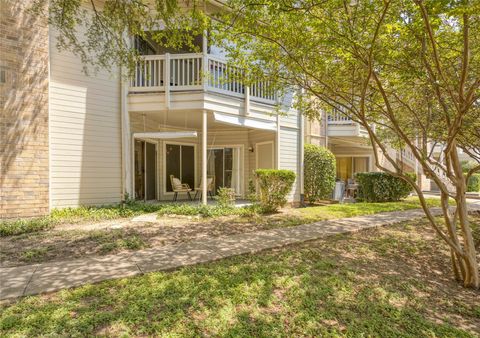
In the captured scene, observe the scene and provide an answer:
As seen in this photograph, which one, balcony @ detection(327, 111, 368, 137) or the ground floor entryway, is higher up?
balcony @ detection(327, 111, 368, 137)

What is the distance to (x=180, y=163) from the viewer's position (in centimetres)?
1222

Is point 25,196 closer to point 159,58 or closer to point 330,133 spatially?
point 159,58

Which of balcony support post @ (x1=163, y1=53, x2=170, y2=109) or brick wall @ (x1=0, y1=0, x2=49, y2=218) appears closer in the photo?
brick wall @ (x1=0, y1=0, x2=49, y2=218)

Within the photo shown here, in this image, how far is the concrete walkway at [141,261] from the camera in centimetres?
362

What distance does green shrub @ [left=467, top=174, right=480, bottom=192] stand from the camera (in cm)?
1816

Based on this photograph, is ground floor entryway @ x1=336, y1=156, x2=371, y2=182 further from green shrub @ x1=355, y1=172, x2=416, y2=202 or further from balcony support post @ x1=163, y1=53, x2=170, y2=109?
balcony support post @ x1=163, y1=53, x2=170, y2=109

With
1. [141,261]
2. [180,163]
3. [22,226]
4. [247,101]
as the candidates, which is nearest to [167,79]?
[247,101]

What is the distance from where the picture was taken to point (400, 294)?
12.4 feet

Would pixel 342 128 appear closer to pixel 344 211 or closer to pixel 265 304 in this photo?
pixel 344 211

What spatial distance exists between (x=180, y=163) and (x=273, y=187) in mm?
5238

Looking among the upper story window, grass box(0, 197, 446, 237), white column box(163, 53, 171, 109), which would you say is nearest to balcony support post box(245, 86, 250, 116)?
the upper story window

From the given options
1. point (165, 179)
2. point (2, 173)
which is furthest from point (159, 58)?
point (2, 173)

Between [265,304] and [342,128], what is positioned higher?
[342,128]

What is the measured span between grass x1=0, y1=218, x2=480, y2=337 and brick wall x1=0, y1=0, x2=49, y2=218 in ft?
17.7
